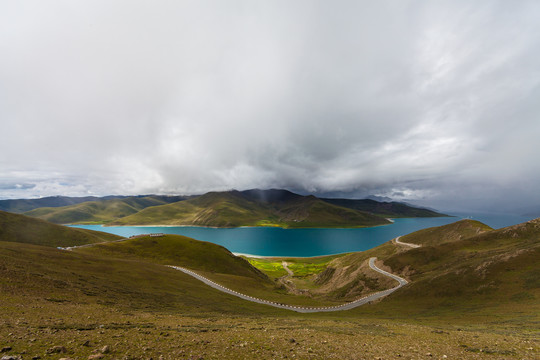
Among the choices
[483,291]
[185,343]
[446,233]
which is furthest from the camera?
[446,233]

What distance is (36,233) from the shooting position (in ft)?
340

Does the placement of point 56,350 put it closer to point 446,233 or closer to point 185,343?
point 185,343

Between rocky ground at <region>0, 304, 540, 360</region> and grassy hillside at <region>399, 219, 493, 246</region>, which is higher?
grassy hillside at <region>399, 219, 493, 246</region>

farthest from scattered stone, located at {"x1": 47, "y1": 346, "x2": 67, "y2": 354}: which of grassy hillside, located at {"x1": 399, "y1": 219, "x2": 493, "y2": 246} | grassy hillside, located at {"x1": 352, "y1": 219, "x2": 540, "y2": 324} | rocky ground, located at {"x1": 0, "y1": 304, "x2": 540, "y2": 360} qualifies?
grassy hillside, located at {"x1": 399, "y1": 219, "x2": 493, "y2": 246}

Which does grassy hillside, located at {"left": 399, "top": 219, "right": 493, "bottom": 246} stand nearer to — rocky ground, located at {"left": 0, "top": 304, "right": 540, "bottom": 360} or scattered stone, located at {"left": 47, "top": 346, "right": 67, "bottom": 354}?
rocky ground, located at {"left": 0, "top": 304, "right": 540, "bottom": 360}

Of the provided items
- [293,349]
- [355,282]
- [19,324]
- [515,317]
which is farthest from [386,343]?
[355,282]

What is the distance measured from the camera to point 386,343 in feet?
56.3

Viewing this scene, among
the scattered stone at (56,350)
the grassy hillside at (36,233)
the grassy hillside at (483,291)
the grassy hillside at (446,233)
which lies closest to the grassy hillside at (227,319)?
the scattered stone at (56,350)

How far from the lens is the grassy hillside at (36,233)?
97.1 metres

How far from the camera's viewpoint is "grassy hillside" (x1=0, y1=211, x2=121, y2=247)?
319 ft

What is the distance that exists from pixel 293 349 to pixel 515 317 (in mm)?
39436

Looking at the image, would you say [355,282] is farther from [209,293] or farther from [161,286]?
[161,286]

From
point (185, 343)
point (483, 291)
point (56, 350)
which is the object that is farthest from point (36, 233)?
point (483, 291)

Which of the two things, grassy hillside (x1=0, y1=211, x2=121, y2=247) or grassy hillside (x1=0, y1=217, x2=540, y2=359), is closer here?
grassy hillside (x1=0, y1=217, x2=540, y2=359)
